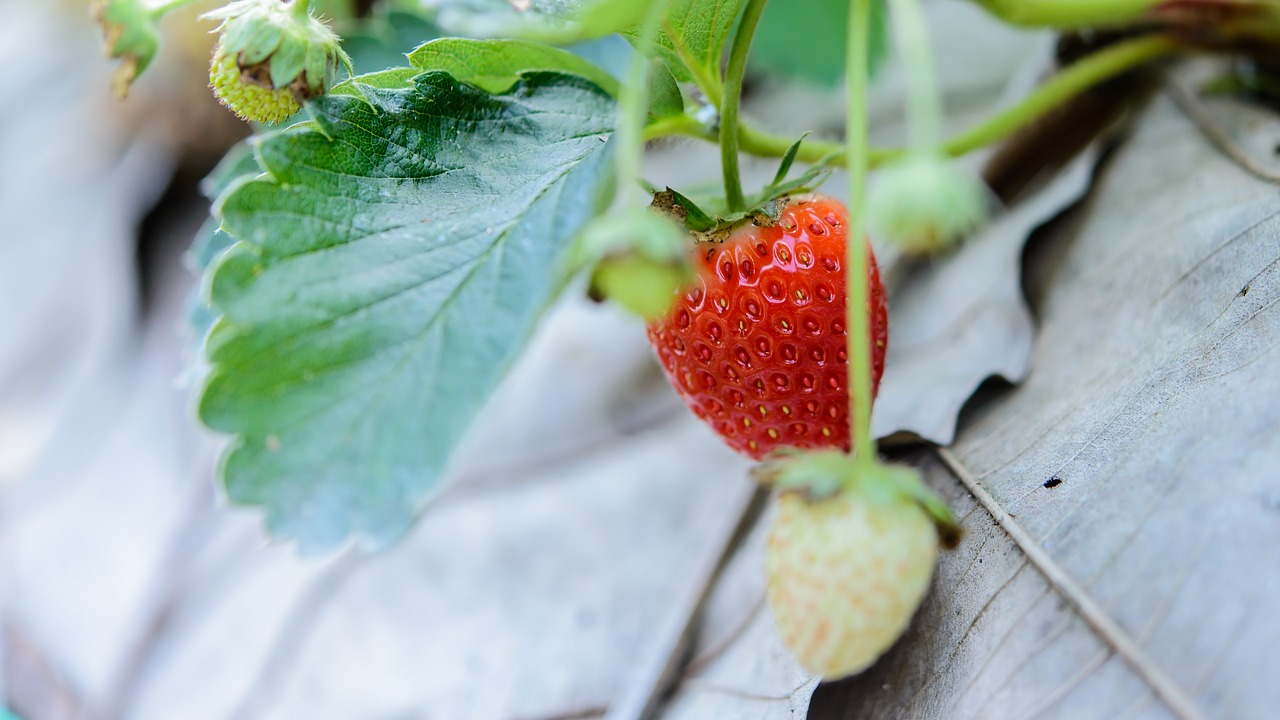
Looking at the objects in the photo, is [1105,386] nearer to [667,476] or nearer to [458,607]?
[667,476]

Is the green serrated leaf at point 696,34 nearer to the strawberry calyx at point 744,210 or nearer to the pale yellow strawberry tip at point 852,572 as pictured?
the strawberry calyx at point 744,210

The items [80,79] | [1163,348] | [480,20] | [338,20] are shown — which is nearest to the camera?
[480,20]

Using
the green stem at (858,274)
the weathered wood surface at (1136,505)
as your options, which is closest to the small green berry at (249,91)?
the green stem at (858,274)

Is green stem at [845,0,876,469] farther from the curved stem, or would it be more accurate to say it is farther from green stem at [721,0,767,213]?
the curved stem

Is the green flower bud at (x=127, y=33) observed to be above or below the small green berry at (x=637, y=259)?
above

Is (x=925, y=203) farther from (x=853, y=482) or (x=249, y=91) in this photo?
(x=249, y=91)

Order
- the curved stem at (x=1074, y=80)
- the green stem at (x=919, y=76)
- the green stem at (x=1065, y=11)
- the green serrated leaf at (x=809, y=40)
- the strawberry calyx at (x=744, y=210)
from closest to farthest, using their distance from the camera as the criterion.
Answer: the green stem at (x=919, y=76), the strawberry calyx at (x=744, y=210), the green stem at (x=1065, y=11), the curved stem at (x=1074, y=80), the green serrated leaf at (x=809, y=40)

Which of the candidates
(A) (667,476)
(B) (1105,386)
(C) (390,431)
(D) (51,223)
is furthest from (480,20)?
(D) (51,223)
